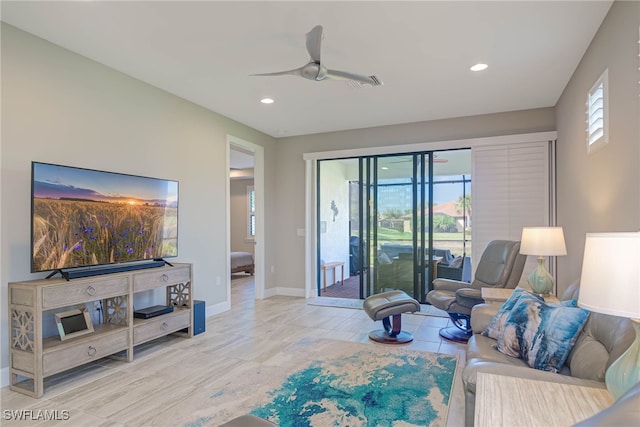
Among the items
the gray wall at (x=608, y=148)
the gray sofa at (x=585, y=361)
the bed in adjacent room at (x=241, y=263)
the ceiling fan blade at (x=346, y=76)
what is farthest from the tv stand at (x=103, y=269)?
the bed in adjacent room at (x=241, y=263)

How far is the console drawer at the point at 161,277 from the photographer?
3221 mm

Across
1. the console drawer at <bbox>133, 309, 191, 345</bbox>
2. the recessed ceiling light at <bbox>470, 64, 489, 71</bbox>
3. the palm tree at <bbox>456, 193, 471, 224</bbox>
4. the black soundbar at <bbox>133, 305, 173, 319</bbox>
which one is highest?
the recessed ceiling light at <bbox>470, 64, 489, 71</bbox>

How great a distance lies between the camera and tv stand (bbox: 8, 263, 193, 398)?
248 centimetres

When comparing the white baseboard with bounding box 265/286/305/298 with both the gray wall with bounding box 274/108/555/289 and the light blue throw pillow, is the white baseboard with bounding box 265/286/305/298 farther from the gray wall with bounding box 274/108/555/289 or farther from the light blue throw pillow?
the light blue throw pillow

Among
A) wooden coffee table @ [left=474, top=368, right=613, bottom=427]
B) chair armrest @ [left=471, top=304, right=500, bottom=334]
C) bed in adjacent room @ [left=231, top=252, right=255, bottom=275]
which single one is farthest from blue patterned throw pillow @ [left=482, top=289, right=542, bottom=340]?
bed in adjacent room @ [left=231, top=252, right=255, bottom=275]

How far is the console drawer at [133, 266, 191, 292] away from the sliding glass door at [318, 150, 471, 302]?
110 inches

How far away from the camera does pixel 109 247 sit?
3.12 metres

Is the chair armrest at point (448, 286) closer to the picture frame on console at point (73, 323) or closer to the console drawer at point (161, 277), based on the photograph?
the console drawer at point (161, 277)

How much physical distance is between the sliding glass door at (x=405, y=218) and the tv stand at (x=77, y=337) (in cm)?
314

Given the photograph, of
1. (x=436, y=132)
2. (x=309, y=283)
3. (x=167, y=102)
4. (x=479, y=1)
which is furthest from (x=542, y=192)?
(x=167, y=102)

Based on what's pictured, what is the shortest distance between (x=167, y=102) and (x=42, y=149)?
149 cm

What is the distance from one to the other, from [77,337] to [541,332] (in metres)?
3.30

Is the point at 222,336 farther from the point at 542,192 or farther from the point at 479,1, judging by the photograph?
the point at 542,192

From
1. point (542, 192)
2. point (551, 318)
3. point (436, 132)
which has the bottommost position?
point (551, 318)
